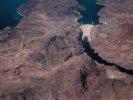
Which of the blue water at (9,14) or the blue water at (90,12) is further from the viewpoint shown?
the blue water at (9,14)

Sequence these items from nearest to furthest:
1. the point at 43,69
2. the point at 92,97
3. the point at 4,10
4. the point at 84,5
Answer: the point at 92,97
the point at 43,69
the point at 84,5
the point at 4,10

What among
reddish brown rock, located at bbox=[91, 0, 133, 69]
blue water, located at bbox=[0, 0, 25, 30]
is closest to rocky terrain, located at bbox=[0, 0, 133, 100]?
reddish brown rock, located at bbox=[91, 0, 133, 69]

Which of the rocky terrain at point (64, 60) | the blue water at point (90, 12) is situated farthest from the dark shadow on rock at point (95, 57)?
the blue water at point (90, 12)

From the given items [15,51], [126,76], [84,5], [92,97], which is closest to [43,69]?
[15,51]

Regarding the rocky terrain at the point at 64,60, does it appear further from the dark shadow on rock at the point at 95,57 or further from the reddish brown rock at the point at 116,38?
the dark shadow on rock at the point at 95,57

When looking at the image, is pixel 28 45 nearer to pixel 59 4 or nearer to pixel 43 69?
pixel 43 69
